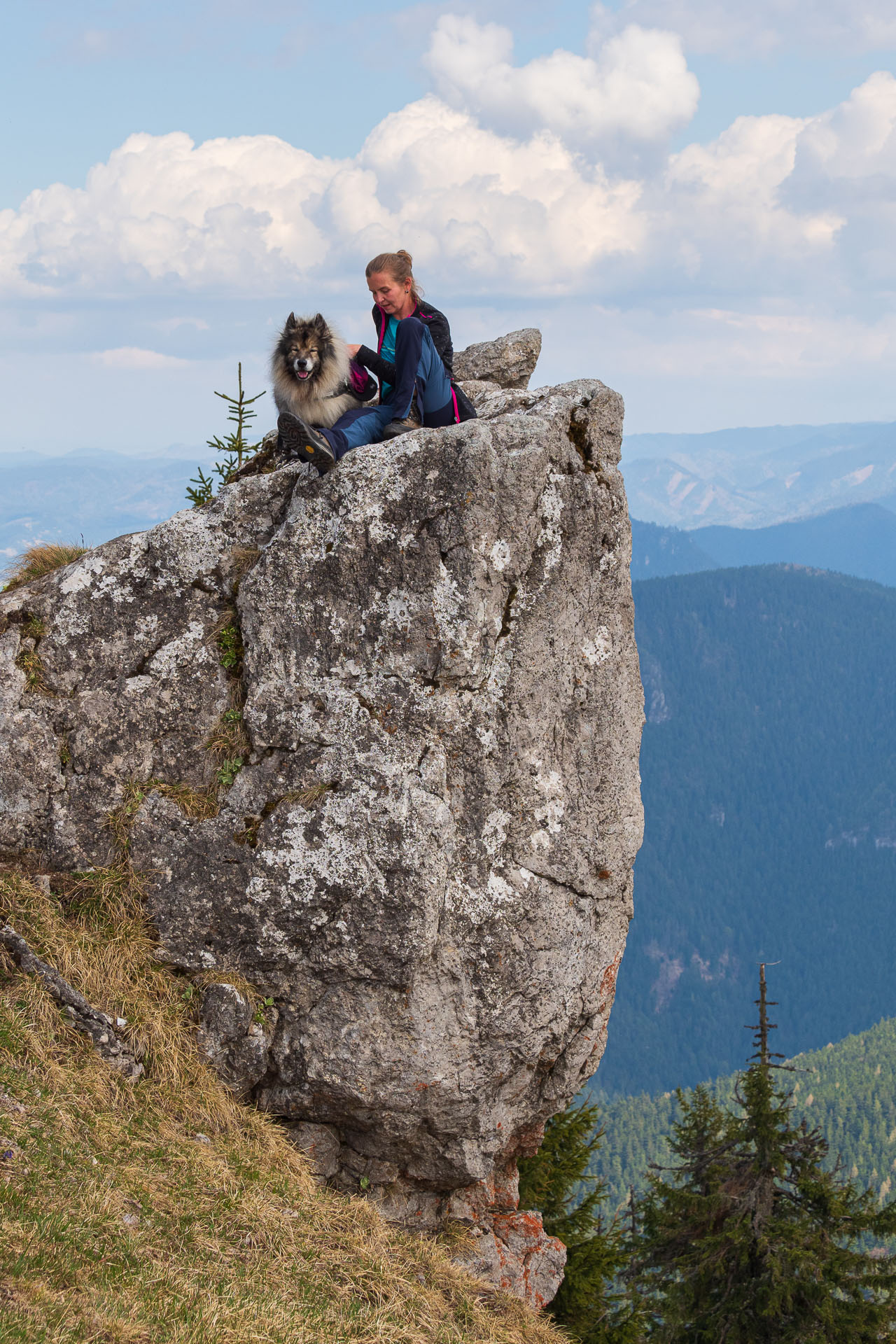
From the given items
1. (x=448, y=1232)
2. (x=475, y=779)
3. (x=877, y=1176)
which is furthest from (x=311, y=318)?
(x=877, y=1176)

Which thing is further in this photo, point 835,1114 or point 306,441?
point 835,1114

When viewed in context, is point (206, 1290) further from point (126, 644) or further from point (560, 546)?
point (560, 546)

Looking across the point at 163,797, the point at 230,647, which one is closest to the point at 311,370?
the point at 230,647

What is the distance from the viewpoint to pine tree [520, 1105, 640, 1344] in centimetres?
1856

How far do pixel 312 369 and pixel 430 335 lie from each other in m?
1.49

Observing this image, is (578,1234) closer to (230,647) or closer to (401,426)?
(230,647)

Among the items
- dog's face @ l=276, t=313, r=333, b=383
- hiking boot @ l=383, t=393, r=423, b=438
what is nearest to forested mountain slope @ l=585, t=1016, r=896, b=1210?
hiking boot @ l=383, t=393, r=423, b=438

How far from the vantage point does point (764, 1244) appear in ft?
63.0

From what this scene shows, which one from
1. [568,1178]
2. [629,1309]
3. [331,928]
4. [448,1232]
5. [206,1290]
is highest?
[331,928]

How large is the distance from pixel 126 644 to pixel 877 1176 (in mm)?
168719

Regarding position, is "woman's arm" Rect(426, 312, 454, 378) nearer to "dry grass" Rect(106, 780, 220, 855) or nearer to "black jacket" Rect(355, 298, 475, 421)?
"black jacket" Rect(355, 298, 475, 421)

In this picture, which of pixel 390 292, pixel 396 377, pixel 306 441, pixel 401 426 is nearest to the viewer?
pixel 306 441

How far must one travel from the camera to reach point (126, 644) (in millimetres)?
10453

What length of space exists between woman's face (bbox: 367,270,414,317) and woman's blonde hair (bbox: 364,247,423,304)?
0.08 feet
